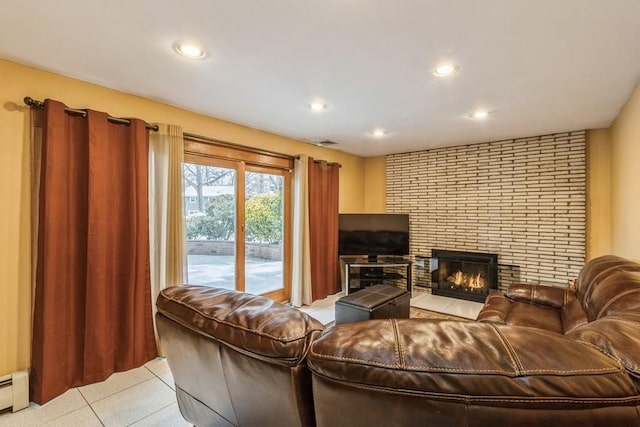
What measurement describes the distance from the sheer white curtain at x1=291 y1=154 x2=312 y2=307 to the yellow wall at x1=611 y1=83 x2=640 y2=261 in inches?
128

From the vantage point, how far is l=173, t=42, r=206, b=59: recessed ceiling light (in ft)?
6.02

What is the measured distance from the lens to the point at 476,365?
2.10 ft

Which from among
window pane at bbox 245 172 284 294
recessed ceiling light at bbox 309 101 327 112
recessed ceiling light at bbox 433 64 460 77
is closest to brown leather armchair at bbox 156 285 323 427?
recessed ceiling light at bbox 433 64 460 77

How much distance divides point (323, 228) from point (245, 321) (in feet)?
11.8

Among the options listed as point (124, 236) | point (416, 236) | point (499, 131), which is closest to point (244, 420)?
point (124, 236)

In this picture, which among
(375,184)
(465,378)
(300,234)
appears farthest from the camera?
(375,184)

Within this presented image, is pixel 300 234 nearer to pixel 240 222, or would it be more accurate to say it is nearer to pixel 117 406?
pixel 240 222

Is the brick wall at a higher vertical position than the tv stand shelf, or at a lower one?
higher

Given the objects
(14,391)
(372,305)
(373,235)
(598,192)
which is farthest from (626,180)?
(14,391)

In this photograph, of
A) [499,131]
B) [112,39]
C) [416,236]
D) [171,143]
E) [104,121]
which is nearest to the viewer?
[112,39]

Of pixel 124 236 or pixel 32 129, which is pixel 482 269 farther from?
pixel 32 129

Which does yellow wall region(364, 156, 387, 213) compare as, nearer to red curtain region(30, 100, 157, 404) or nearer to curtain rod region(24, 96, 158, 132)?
curtain rod region(24, 96, 158, 132)

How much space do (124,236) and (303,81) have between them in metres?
1.92

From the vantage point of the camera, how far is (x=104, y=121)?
2.33m
